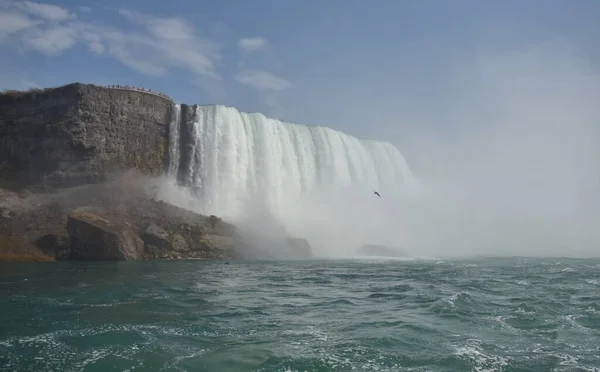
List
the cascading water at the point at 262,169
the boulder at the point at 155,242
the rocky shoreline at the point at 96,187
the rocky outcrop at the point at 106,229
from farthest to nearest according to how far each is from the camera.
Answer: the cascading water at the point at 262,169
the boulder at the point at 155,242
the rocky shoreline at the point at 96,187
the rocky outcrop at the point at 106,229

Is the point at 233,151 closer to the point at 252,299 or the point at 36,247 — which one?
the point at 36,247

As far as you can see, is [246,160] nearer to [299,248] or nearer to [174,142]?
[174,142]

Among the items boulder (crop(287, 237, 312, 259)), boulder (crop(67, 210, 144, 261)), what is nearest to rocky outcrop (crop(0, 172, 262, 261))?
boulder (crop(67, 210, 144, 261))

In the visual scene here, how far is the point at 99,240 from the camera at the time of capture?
31906mm

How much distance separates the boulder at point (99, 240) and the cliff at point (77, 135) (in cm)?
866

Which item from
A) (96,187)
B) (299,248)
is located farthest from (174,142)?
(299,248)

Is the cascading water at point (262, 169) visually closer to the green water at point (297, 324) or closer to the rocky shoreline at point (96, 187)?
the rocky shoreline at point (96, 187)

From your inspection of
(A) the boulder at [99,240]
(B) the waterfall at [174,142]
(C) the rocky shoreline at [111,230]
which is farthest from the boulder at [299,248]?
(B) the waterfall at [174,142]

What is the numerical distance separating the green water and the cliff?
69.5 ft

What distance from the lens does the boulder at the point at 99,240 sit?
3172cm

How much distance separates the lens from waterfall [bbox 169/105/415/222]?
43625 mm

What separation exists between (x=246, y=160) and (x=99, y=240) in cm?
1646

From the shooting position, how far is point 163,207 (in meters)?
37.1

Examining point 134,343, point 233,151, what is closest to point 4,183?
point 233,151
